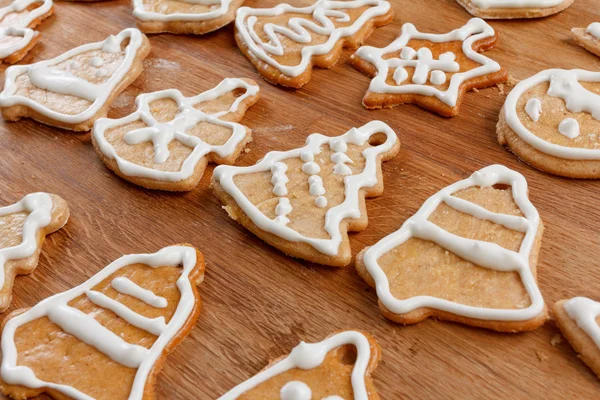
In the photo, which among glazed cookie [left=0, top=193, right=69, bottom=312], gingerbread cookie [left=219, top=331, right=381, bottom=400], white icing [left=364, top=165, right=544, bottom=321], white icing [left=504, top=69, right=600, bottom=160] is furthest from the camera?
white icing [left=504, top=69, right=600, bottom=160]

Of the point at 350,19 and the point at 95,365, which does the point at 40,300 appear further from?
the point at 350,19

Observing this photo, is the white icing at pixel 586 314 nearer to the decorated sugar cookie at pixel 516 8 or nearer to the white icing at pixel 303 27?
the white icing at pixel 303 27

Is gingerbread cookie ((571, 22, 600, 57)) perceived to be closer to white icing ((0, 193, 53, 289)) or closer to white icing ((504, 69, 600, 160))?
white icing ((504, 69, 600, 160))

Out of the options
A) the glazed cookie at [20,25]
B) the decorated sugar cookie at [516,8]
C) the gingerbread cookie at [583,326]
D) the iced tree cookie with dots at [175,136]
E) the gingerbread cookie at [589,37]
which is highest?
the decorated sugar cookie at [516,8]

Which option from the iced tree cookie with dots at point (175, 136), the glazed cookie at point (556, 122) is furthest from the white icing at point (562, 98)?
the iced tree cookie with dots at point (175, 136)

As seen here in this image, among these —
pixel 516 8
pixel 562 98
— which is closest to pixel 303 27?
pixel 516 8

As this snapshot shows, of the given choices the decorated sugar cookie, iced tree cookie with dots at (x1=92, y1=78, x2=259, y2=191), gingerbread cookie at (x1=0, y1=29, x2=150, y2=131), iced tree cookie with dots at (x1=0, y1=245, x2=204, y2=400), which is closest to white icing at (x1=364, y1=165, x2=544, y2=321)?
iced tree cookie with dots at (x1=0, y1=245, x2=204, y2=400)
